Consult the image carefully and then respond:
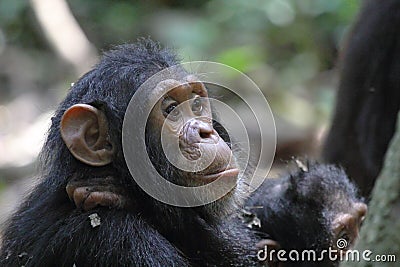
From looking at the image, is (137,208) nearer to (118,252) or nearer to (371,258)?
(118,252)

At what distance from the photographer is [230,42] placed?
30.0 feet

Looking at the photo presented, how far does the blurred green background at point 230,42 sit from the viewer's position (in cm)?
795

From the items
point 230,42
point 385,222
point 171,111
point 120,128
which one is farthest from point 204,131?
point 230,42

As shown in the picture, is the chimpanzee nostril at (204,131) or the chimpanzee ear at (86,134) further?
the chimpanzee nostril at (204,131)

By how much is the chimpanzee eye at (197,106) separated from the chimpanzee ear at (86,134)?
43 centimetres

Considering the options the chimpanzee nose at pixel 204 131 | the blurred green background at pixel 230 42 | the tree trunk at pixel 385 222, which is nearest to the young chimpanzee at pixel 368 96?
the blurred green background at pixel 230 42

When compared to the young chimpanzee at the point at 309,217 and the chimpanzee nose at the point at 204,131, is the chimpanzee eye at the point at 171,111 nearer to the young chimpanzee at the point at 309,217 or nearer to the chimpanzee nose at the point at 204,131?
the chimpanzee nose at the point at 204,131

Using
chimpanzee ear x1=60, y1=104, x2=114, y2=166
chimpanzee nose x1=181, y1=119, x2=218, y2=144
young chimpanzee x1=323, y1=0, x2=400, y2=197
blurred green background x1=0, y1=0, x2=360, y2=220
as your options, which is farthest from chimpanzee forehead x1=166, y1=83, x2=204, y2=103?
blurred green background x1=0, y1=0, x2=360, y2=220

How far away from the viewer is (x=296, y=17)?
9359mm

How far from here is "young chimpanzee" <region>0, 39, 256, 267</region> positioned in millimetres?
2949

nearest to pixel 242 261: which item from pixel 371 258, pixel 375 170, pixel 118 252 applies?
pixel 118 252

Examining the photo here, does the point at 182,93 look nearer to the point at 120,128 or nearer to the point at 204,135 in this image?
the point at 204,135

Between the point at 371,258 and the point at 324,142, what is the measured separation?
141 inches

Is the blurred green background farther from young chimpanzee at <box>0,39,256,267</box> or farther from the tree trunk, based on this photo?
the tree trunk
